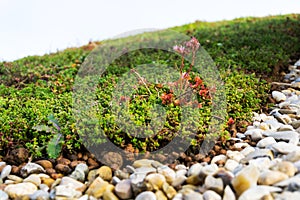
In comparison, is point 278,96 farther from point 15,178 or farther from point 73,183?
point 15,178

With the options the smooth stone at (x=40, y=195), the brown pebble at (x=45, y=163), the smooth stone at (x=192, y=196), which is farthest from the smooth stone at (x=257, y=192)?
the brown pebble at (x=45, y=163)

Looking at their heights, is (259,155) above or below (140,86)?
below

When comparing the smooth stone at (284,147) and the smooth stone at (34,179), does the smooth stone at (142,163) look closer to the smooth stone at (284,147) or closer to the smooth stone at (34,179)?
the smooth stone at (34,179)

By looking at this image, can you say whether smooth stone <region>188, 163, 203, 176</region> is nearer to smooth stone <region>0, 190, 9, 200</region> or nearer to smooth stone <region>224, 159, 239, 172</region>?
smooth stone <region>224, 159, 239, 172</region>

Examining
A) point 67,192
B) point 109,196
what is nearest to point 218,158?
point 109,196

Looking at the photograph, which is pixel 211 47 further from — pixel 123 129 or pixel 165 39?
pixel 123 129
